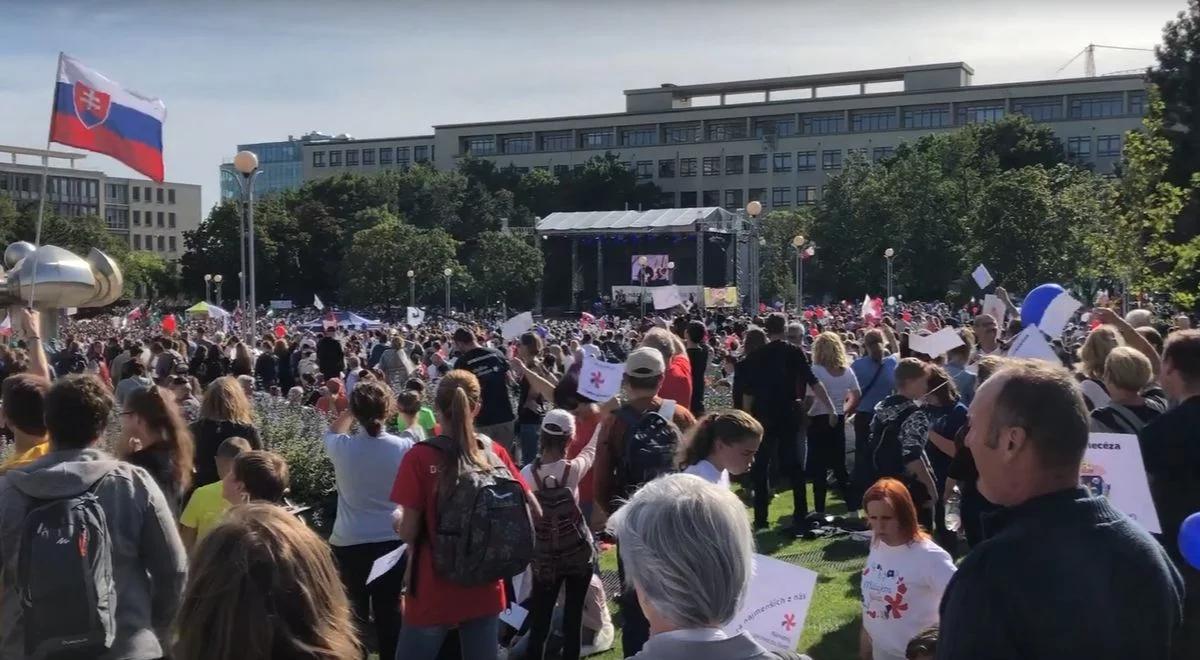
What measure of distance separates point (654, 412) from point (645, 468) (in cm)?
47

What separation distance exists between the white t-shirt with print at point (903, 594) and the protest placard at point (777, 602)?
104 centimetres

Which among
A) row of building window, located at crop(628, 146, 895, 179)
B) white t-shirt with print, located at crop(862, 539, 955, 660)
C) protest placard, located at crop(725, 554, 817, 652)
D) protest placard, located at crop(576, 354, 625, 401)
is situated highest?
row of building window, located at crop(628, 146, 895, 179)

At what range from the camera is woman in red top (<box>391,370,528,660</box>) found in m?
4.84

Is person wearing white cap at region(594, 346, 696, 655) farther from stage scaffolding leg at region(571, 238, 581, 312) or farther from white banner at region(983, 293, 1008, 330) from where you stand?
stage scaffolding leg at region(571, 238, 581, 312)

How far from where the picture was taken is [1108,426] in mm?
5066

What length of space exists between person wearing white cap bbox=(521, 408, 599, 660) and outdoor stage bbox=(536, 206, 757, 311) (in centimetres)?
6153

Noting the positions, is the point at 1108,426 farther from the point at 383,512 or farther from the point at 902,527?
the point at 383,512

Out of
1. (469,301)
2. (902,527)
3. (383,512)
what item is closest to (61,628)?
(383,512)

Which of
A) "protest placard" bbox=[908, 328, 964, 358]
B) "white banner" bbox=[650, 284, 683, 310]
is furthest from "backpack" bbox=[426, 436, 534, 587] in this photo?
"white banner" bbox=[650, 284, 683, 310]

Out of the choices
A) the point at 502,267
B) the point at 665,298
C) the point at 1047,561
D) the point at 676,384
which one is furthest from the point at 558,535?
the point at 502,267

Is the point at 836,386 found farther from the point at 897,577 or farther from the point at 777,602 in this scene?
the point at 777,602

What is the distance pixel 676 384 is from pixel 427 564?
14.4ft

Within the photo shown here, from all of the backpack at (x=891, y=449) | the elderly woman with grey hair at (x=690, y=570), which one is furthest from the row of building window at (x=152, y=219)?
the elderly woman with grey hair at (x=690, y=570)

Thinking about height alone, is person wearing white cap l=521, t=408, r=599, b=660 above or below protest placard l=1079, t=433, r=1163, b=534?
below
